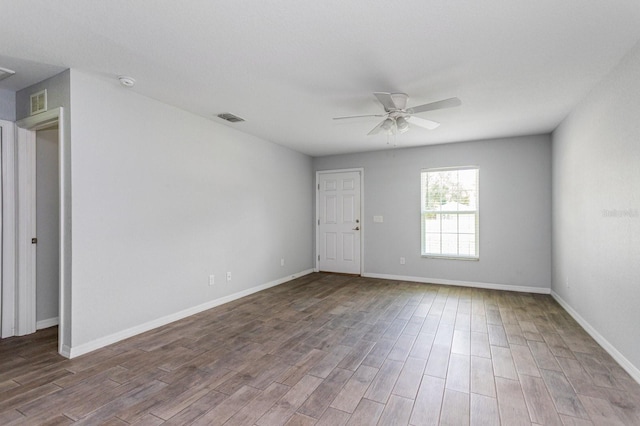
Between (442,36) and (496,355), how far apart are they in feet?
8.76

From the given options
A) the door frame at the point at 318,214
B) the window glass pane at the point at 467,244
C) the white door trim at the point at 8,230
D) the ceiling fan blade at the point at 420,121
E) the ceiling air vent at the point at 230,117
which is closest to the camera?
the white door trim at the point at 8,230

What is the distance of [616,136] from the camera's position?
8.75 ft

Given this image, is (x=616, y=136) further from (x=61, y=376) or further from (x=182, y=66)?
(x=61, y=376)

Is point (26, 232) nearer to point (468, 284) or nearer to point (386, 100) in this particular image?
point (386, 100)

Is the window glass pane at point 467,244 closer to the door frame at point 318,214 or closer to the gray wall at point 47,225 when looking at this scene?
the door frame at point 318,214

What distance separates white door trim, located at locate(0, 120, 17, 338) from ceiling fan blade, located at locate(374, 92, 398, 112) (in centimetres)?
364

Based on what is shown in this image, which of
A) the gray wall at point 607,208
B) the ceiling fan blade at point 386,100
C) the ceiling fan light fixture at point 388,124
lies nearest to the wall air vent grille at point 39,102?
the ceiling fan blade at point 386,100

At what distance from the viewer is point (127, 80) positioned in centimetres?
288

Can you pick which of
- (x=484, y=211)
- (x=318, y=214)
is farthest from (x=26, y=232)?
(x=484, y=211)

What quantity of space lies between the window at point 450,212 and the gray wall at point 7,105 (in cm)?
560

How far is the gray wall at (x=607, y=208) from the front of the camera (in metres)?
2.39

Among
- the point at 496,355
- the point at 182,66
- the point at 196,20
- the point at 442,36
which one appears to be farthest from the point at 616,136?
the point at 182,66

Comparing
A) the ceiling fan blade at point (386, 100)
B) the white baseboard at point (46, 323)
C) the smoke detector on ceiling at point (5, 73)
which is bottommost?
the white baseboard at point (46, 323)

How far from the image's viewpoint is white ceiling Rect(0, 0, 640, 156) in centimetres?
191
